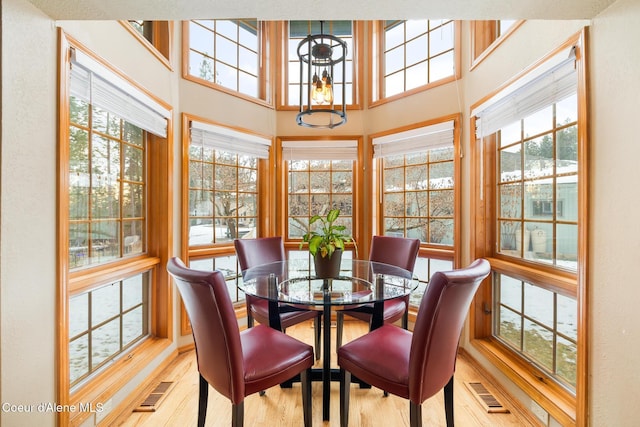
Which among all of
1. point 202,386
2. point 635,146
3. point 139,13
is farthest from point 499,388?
point 139,13

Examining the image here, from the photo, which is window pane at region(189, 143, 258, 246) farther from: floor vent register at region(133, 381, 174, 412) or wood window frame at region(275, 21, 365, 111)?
floor vent register at region(133, 381, 174, 412)

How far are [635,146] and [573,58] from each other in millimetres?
582

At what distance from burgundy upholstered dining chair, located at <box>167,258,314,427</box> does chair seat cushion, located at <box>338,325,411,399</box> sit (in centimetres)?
23

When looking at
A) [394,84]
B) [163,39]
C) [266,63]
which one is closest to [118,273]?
[163,39]

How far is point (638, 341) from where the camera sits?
1.16 meters

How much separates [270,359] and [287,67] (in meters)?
3.01

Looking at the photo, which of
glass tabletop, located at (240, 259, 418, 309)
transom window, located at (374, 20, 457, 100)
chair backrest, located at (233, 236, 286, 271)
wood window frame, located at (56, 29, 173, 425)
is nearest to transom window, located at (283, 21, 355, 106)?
transom window, located at (374, 20, 457, 100)

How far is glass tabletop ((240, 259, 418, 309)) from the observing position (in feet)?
5.38

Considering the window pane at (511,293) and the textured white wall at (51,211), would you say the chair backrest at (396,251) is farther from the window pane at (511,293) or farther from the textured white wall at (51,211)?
the textured white wall at (51,211)

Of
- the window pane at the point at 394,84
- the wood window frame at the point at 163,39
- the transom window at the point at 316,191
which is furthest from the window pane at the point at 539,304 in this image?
the wood window frame at the point at 163,39

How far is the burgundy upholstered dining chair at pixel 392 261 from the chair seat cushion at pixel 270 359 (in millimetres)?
670

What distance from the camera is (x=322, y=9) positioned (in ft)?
3.96

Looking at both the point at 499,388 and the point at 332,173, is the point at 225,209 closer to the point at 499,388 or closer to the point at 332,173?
the point at 332,173

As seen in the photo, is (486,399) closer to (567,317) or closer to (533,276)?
(567,317)
